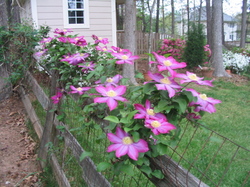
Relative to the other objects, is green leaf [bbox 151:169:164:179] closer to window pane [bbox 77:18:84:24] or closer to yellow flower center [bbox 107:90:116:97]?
yellow flower center [bbox 107:90:116:97]

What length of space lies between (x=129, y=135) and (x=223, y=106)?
536cm

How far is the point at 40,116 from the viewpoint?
4.13 meters

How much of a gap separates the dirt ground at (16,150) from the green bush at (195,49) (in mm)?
6894

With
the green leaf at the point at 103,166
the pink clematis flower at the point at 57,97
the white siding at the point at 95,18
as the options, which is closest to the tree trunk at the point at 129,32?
the white siding at the point at 95,18

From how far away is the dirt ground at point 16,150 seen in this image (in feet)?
10.2

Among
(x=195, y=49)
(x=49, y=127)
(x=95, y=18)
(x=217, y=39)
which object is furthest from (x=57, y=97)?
(x=217, y=39)

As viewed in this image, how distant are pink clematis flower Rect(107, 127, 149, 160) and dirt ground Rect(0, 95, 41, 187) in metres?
2.22

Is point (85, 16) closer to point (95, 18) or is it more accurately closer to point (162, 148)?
point (95, 18)

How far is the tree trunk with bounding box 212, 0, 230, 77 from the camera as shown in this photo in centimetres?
960

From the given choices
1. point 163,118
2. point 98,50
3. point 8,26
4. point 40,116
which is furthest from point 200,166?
point 8,26

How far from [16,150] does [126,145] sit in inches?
127

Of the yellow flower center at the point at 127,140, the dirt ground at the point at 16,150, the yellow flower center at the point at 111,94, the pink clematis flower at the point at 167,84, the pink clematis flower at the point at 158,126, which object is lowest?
the dirt ground at the point at 16,150

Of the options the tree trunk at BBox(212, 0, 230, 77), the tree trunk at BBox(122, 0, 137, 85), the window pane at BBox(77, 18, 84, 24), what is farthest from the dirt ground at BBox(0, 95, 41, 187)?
the tree trunk at BBox(212, 0, 230, 77)

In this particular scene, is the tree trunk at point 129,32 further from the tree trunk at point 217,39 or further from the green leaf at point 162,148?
the green leaf at point 162,148
